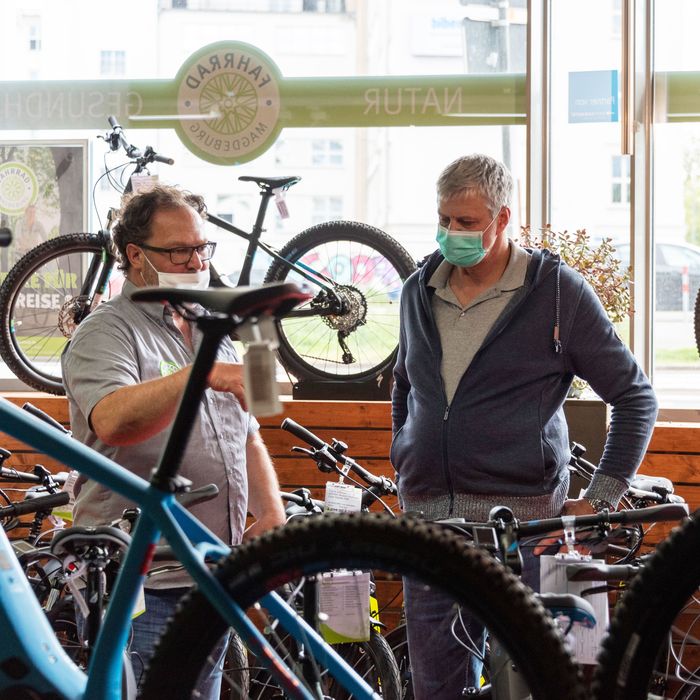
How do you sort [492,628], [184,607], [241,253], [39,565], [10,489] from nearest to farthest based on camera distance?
1. [492,628]
2. [184,607]
3. [39,565]
4. [10,489]
5. [241,253]

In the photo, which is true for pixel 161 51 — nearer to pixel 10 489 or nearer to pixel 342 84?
pixel 342 84

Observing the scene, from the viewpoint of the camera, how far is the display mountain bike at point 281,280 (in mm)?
4285

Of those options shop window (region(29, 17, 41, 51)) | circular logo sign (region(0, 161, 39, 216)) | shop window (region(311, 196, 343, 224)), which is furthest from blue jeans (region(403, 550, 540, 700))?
shop window (region(29, 17, 41, 51))

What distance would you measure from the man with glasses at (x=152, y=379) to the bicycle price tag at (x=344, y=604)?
0.27 meters

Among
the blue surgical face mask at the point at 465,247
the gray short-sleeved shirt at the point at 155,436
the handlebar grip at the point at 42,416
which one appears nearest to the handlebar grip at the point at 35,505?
the handlebar grip at the point at 42,416

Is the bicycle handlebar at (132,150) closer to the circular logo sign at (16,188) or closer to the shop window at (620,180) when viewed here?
the circular logo sign at (16,188)

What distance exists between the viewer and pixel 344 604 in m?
1.77

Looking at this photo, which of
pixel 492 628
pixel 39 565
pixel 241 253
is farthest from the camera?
pixel 241 253

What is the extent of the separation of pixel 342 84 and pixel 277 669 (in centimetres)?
411

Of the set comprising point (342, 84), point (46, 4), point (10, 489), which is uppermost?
point (46, 4)

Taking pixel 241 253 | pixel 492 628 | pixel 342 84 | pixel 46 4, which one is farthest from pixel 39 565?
pixel 46 4

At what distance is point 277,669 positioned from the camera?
4.22 feet

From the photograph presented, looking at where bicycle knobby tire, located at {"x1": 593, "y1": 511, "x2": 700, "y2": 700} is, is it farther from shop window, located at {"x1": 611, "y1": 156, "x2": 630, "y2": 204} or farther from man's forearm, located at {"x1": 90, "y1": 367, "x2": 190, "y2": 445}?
shop window, located at {"x1": 611, "y1": 156, "x2": 630, "y2": 204}

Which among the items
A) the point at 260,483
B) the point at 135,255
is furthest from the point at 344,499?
the point at 135,255
